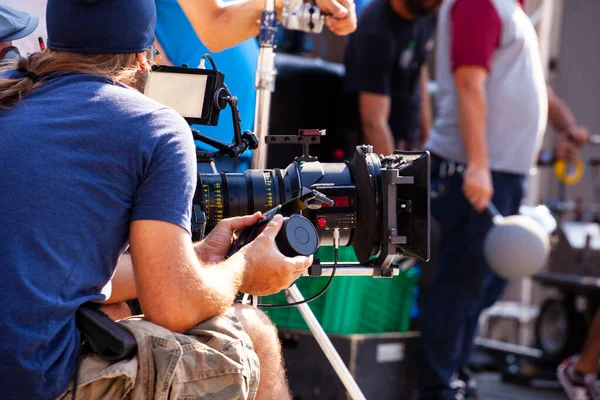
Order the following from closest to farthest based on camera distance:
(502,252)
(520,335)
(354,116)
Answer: (502,252)
(354,116)
(520,335)

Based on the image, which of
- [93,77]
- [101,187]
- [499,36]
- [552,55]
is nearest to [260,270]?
[101,187]

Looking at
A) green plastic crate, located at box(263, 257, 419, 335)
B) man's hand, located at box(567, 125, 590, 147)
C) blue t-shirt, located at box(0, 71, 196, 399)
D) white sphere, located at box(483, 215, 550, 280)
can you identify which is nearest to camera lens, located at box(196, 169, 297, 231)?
blue t-shirt, located at box(0, 71, 196, 399)

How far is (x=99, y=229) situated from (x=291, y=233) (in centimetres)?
46

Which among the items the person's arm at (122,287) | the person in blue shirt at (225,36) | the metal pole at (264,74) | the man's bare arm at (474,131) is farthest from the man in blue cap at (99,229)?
the man's bare arm at (474,131)

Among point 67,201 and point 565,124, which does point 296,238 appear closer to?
point 67,201

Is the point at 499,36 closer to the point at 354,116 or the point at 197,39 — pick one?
the point at 354,116

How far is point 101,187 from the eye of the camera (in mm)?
1884

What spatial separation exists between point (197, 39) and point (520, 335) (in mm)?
3674

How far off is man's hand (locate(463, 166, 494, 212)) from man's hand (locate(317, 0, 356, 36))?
4.00ft

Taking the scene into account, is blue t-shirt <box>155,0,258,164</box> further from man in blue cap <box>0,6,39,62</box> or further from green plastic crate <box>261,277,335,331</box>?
→ green plastic crate <box>261,277,335,331</box>

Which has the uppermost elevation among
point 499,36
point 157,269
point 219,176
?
point 499,36

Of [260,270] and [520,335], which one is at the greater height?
[260,270]

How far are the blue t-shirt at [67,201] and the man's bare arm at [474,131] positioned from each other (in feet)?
6.95

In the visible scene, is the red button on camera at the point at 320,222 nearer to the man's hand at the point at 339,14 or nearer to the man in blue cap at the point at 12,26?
the man's hand at the point at 339,14
